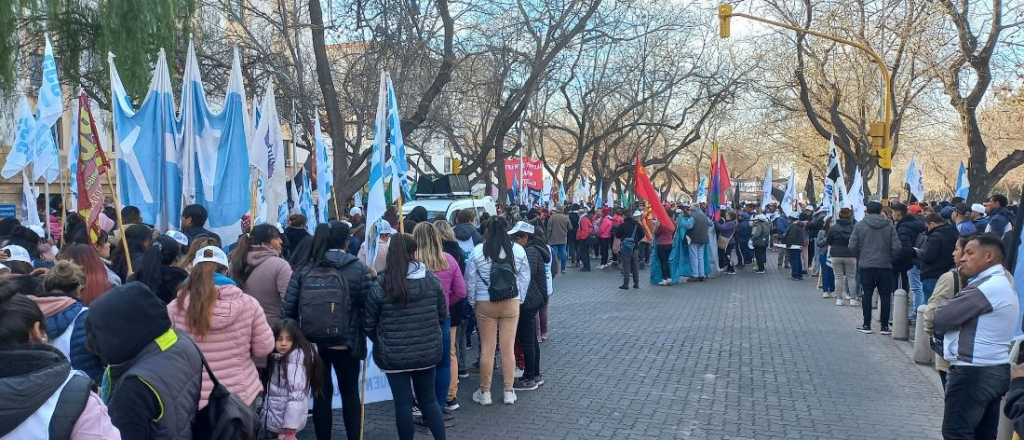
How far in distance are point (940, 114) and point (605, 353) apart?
2628 centimetres

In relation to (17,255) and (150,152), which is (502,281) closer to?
(17,255)

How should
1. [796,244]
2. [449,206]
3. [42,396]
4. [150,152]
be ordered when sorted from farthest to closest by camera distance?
[796,244] < [449,206] < [150,152] < [42,396]

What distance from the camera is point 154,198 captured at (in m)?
7.73

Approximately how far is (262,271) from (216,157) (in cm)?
261

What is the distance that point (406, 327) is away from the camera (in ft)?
17.8

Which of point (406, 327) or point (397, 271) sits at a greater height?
Answer: point (397, 271)

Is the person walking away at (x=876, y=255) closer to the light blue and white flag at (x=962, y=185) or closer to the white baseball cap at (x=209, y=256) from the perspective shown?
the white baseball cap at (x=209, y=256)

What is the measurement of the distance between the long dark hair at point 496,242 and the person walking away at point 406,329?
1.38m

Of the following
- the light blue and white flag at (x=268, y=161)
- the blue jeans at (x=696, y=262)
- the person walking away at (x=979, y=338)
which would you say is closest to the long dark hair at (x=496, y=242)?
the light blue and white flag at (x=268, y=161)

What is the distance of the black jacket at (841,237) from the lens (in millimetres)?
12984

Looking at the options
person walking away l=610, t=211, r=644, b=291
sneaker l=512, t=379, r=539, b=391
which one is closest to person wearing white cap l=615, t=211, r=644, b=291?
person walking away l=610, t=211, r=644, b=291

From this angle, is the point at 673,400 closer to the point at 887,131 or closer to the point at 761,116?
the point at 887,131

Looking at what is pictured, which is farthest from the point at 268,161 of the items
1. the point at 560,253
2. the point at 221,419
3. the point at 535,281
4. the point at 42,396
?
the point at 560,253

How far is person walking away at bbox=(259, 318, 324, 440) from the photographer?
17.3 feet
